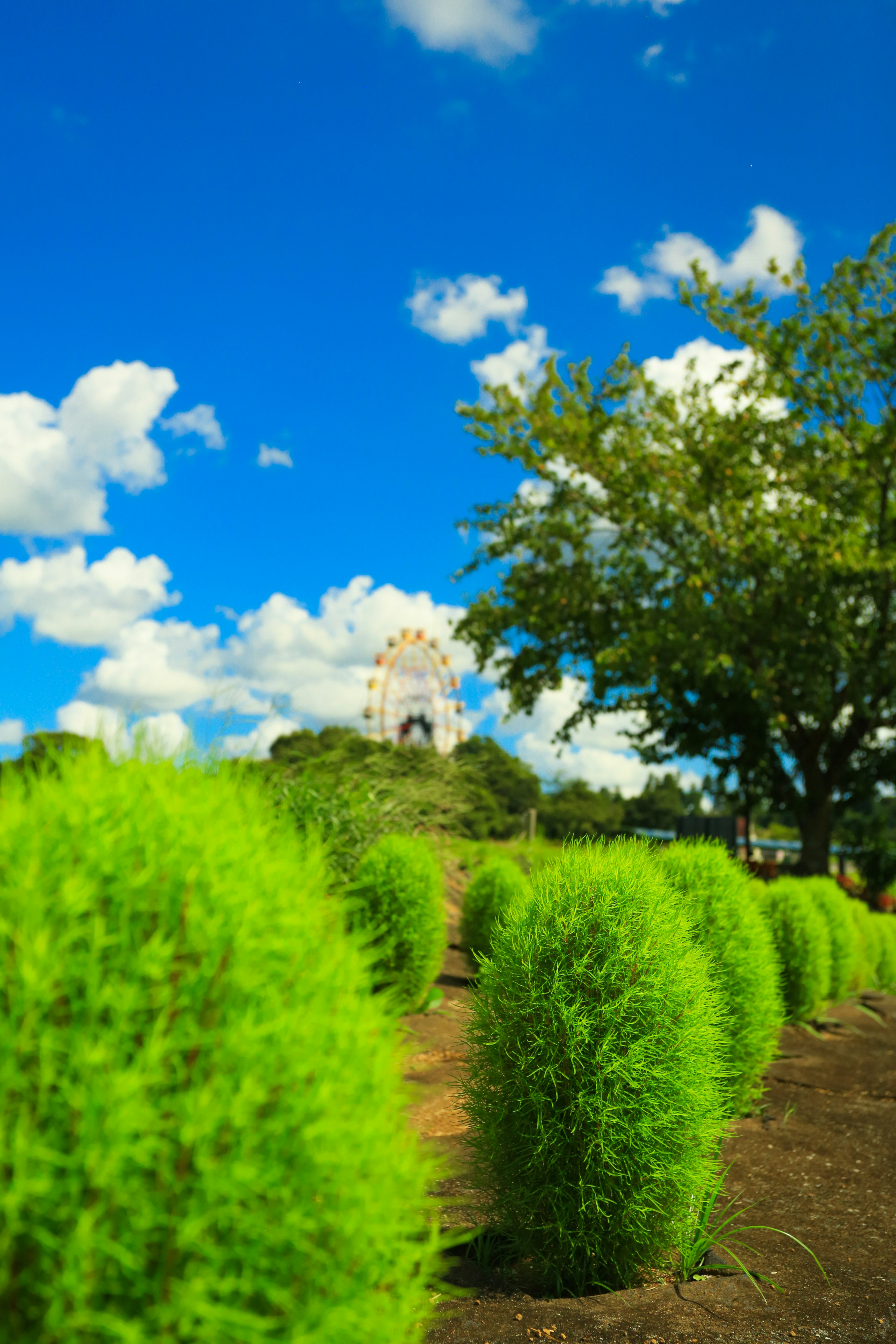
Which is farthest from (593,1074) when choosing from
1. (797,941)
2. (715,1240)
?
(797,941)

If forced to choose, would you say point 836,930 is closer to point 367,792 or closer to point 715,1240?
point 367,792

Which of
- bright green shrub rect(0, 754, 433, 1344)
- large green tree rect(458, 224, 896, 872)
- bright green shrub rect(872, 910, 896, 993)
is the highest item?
large green tree rect(458, 224, 896, 872)

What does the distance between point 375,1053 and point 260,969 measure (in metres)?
0.27

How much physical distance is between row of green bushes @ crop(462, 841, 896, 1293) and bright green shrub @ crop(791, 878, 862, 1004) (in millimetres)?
6797

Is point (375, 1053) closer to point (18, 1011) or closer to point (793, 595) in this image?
point (18, 1011)

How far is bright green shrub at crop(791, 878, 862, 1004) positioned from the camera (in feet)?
32.5

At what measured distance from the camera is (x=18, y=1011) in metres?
1.32

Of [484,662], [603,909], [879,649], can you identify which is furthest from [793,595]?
[603,909]

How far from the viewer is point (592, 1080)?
310 centimetres

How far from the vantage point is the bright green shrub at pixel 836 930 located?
9898mm

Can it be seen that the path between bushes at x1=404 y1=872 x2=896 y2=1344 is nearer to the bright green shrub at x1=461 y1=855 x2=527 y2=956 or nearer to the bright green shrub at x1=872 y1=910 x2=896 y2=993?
the bright green shrub at x1=461 y1=855 x2=527 y2=956

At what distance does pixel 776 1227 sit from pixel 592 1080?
6.30ft

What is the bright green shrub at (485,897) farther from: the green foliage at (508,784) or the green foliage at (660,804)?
the green foliage at (660,804)

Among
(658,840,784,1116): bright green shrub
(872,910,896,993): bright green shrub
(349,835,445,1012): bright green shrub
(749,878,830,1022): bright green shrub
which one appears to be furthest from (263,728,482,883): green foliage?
(872,910,896,993): bright green shrub
